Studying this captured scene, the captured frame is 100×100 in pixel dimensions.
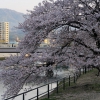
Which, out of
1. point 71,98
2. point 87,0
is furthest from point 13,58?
point 87,0

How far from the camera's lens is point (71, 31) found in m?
14.7

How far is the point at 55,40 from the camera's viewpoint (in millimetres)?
14367

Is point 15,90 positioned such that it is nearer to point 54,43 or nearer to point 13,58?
point 13,58

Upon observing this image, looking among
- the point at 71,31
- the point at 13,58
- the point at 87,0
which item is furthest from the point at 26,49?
the point at 87,0

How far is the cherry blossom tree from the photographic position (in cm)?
1220

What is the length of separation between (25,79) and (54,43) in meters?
3.32

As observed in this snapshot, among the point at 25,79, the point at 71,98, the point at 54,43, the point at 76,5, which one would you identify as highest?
the point at 76,5

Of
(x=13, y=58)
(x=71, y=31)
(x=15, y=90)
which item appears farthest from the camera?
(x=71, y=31)

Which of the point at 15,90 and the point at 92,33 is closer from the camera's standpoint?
the point at 15,90

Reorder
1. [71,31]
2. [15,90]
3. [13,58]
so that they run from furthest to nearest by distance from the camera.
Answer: [71,31], [13,58], [15,90]

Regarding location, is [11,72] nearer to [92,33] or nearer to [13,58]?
[13,58]

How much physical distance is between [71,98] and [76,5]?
17.2ft

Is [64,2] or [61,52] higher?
[64,2]

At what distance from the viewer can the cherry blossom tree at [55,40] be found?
40.0ft
